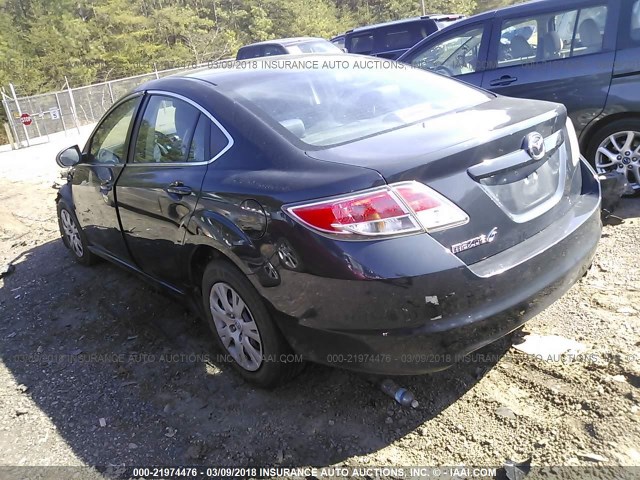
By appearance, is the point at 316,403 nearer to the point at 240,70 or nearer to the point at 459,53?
the point at 240,70

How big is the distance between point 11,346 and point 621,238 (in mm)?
4597

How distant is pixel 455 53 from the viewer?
5863 mm

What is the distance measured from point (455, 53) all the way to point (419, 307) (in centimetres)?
451

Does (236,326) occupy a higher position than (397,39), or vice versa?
(397,39)

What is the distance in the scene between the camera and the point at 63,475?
2.54 meters

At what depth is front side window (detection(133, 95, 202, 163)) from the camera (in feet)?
10.1

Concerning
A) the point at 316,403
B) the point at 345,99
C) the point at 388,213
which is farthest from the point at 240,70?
the point at 316,403

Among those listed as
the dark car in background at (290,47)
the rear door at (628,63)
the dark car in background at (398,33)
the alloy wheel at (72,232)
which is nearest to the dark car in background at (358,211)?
the alloy wheel at (72,232)

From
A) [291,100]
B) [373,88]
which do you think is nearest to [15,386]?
[291,100]

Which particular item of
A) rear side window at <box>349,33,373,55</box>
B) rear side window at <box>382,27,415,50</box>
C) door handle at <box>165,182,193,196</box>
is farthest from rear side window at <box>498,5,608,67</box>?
rear side window at <box>349,33,373,55</box>

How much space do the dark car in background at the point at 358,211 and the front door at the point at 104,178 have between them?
416 millimetres

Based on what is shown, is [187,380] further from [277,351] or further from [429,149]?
[429,149]

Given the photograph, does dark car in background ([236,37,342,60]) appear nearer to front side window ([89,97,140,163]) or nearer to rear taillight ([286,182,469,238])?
front side window ([89,97,140,163])

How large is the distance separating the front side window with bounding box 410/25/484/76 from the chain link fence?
11.3m
